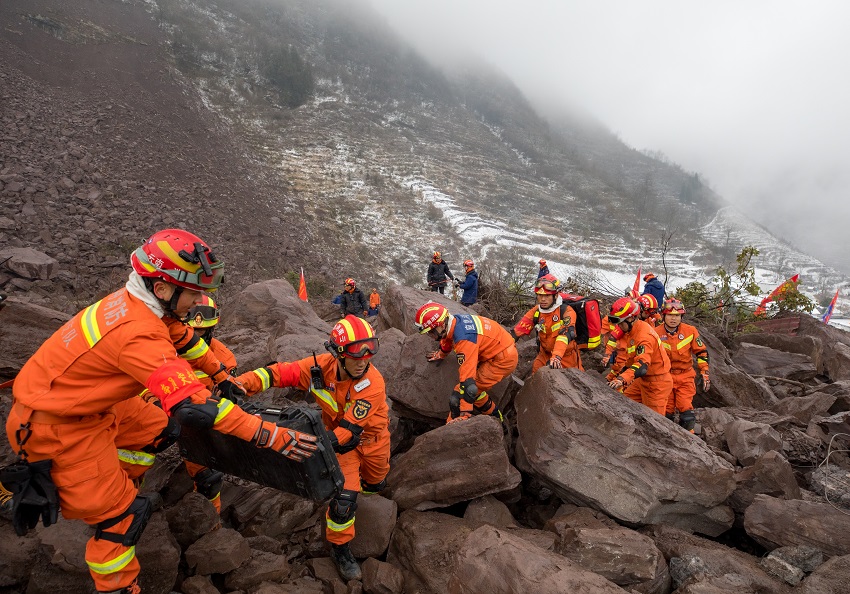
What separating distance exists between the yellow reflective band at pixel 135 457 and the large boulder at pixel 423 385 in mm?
2700

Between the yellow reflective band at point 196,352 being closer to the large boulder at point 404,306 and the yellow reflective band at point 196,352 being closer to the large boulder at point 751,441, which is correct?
the large boulder at point 404,306

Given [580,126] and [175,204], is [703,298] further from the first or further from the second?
[580,126]

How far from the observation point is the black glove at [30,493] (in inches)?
102

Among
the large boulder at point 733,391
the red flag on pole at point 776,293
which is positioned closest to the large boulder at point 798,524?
the large boulder at point 733,391

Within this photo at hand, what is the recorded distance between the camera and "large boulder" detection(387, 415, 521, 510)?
13.5 feet

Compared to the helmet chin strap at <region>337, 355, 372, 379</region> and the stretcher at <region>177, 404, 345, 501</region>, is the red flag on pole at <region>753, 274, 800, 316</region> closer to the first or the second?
the helmet chin strap at <region>337, 355, 372, 379</region>

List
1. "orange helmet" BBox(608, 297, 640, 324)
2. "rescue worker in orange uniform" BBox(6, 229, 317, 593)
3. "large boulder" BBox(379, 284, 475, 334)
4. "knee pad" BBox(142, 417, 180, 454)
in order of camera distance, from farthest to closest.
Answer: "large boulder" BBox(379, 284, 475, 334) → "orange helmet" BBox(608, 297, 640, 324) → "knee pad" BBox(142, 417, 180, 454) → "rescue worker in orange uniform" BBox(6, 229, 317, 593)

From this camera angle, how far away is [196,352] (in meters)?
3.81

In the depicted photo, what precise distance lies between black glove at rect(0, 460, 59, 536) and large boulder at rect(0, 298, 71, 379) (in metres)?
3.02

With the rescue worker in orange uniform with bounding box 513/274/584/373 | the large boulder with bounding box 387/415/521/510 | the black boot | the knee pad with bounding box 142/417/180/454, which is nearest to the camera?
the knee pad with bounding box 142/417/180/454

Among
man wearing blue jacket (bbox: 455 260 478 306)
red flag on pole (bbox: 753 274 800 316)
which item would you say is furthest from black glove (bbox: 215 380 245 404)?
red flag on pole (bbox: 753 274 800 316)

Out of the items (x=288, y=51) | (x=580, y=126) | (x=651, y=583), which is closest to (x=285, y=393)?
(x=651, y=583)

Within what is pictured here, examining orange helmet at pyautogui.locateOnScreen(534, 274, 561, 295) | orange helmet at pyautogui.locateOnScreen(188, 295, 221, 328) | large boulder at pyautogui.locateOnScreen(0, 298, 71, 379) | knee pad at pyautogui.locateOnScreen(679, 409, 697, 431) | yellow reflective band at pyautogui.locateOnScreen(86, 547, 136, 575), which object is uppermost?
orange helmet at pyautogui.locateOnScreen(534, 274, 561, 295)

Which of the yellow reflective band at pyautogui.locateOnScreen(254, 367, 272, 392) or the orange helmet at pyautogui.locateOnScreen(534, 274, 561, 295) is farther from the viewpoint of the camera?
the orange helmet at pyautogui.locateOnScreen(534, 274, 561, 295)
